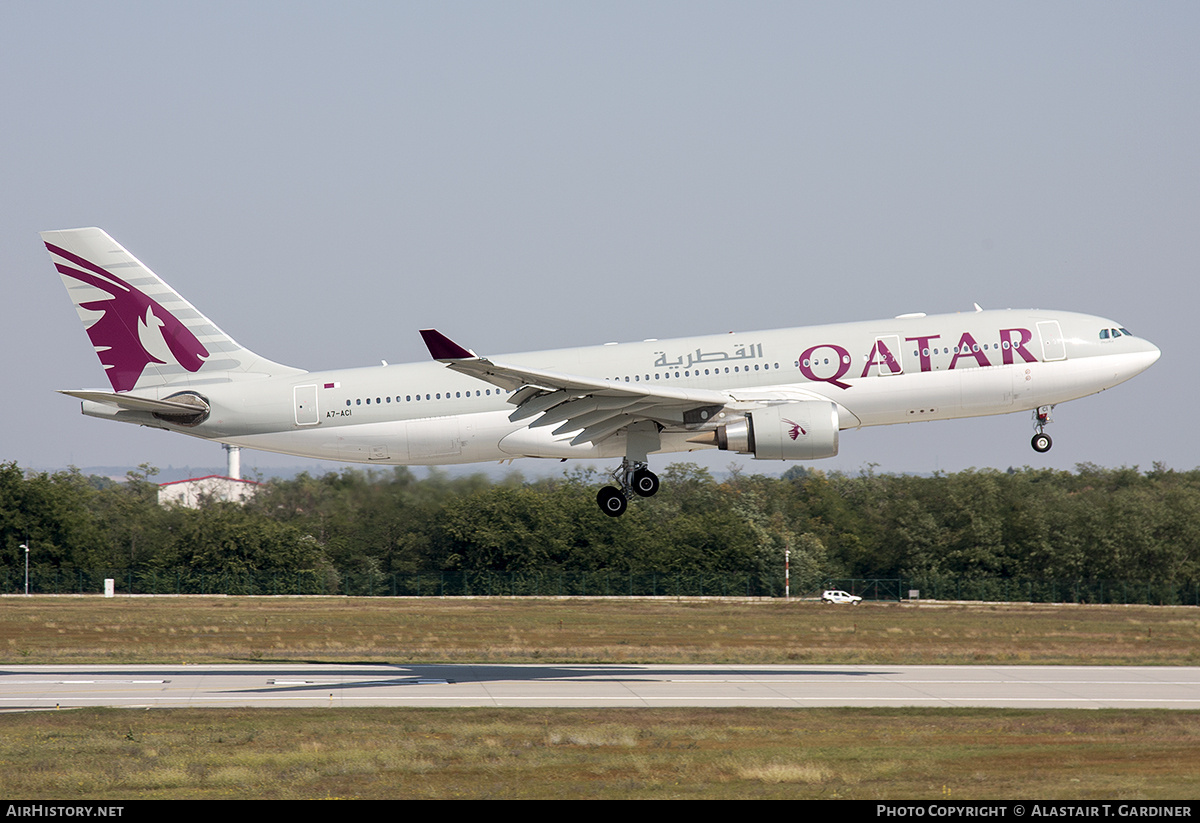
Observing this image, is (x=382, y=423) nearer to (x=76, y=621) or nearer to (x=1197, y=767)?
(x=1197, y=767)

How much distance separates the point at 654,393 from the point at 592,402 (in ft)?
6.71

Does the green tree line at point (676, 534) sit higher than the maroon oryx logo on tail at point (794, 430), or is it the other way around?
the maroon oryx logo on tail at point (794, 430)

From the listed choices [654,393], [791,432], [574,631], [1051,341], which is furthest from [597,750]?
[574,631]

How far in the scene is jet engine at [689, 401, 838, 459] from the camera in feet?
109

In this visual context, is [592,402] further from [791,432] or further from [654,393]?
[791,432]

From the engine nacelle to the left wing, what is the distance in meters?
1.08

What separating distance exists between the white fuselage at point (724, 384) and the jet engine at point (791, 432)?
2.60 ft

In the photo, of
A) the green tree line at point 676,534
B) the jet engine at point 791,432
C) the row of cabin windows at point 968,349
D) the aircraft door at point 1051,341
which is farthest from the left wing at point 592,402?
the green tree line at point 676,534

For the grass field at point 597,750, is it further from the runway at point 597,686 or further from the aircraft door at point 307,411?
the aircraft door at point 307,411

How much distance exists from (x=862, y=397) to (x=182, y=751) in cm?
1970

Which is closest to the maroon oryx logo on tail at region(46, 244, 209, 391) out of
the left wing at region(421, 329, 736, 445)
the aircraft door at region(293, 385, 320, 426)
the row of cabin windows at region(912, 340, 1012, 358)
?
the aircraft door at region(293, 385, 320, 426)

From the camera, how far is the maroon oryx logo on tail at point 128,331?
125 ft

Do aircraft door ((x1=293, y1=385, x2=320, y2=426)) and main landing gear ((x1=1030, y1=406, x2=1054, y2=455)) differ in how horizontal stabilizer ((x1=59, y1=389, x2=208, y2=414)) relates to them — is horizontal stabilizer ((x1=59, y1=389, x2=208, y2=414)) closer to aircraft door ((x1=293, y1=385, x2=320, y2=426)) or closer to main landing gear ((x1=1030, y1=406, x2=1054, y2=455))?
aircraft door ((x1=293, y1=385, x2=320, y2=426))
